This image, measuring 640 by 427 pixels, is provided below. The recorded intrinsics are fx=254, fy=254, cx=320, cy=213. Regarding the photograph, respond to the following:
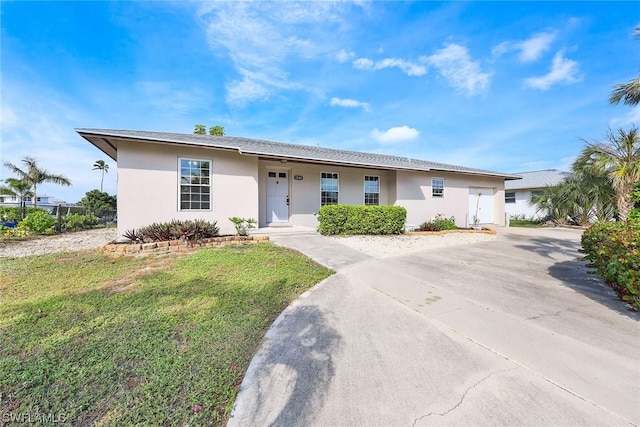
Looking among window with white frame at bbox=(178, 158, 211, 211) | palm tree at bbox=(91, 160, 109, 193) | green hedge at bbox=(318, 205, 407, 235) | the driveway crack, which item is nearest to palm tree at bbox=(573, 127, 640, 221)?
green hedge at bbox=(318, 205, 407, 235)

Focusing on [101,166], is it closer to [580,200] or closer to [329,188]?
[329,188]

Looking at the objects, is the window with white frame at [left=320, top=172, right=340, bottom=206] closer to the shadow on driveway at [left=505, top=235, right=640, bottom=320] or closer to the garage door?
the shadow on driveway at [left=505, top=235, right=640, bottom=320]

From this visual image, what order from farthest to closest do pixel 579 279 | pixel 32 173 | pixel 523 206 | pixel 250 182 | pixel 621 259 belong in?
pixel 523 206, pixel 32 173, pixel 250 182, pixel 579 279, pixel 621 259

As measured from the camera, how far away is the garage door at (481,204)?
50.9ft

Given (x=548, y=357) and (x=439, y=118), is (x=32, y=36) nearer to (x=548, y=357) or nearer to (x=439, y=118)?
(x=548, y=357)

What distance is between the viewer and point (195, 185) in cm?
902

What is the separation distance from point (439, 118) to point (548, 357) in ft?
49.1

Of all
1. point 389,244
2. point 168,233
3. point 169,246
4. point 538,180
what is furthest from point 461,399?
point 538,180

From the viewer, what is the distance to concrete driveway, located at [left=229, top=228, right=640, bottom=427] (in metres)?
1.80

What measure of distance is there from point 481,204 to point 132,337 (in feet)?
59.3

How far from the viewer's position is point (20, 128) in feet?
32.0

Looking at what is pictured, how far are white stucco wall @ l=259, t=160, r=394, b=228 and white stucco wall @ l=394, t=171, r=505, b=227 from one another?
102 inches

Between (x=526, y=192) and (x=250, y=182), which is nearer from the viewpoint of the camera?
(x=250, y=182)

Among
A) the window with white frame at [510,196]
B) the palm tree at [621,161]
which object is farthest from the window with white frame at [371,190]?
the window with white frame at [510,196]
